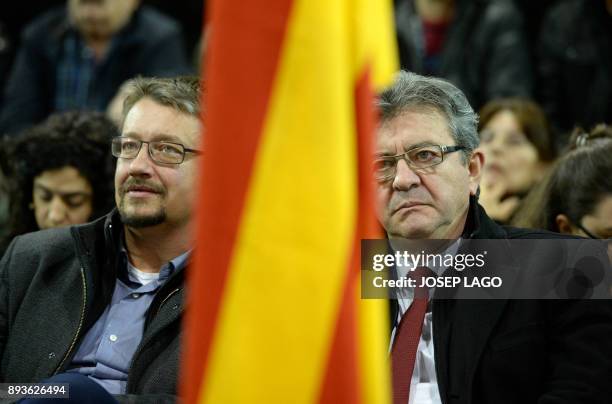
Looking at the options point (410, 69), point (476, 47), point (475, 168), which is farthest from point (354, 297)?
point (476, 47)

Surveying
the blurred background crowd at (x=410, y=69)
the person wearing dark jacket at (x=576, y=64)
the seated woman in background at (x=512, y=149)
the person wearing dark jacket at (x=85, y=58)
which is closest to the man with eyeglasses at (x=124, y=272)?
the blurred background crowd at (x=410, y=69)

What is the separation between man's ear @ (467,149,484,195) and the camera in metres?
3.58

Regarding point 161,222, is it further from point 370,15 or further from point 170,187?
point 370,15

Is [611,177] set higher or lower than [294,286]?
higher

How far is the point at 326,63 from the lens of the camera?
2.21 meters

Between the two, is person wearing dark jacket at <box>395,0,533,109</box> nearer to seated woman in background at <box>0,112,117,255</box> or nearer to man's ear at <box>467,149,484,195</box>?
seated woman in background at <box>0,112,117,255</box>

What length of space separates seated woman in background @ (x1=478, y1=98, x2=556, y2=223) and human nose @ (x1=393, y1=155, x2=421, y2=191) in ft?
6.18

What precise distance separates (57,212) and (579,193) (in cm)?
218

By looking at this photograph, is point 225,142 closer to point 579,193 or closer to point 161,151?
point 161,151

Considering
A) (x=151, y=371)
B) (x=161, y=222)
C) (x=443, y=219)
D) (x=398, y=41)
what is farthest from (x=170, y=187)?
(x=398, y=41)

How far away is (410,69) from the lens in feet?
19.2

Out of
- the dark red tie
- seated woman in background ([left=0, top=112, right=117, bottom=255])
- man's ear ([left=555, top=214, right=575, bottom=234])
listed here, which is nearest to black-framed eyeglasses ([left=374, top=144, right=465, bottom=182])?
the dark red tie

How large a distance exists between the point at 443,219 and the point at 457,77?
2843 mm

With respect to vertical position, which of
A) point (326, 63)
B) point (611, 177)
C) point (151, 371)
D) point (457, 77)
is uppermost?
point (457, 77)
